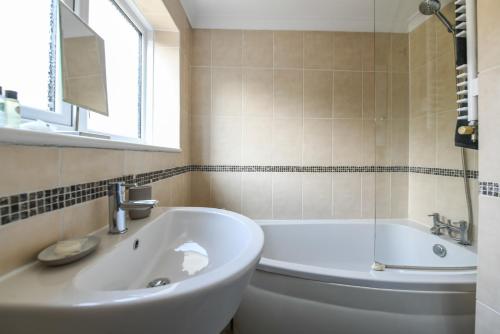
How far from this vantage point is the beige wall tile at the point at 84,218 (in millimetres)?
588

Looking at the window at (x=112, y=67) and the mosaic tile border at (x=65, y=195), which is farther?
the window at (x=112, y=67)

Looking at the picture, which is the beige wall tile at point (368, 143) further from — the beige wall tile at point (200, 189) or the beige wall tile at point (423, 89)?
the beige wall tile at point (200, 189)

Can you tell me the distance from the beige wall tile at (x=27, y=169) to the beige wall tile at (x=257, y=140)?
143 centimetres

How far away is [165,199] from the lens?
1.34m

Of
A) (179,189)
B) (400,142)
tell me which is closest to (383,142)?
(400,142)

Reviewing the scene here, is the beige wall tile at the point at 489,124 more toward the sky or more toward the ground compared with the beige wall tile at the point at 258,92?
more toward the ground

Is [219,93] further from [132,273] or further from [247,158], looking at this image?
[132,273]

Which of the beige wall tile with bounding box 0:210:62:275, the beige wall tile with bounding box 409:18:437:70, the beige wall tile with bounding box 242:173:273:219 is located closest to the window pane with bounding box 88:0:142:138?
the beige wall tile with bounding box 0:210:62:275

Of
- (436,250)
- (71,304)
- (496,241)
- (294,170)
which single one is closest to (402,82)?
(294,170)

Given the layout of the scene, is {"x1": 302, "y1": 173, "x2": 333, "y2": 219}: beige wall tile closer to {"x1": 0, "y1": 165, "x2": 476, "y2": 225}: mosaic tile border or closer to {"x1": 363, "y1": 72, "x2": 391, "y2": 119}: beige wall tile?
{"x1": 363, "y1": 72, "x2": 391, "y2": 119}: beige wall tile

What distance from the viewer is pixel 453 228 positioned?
144 cm

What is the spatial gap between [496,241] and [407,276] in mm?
368

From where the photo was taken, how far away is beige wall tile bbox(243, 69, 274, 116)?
1.88 m

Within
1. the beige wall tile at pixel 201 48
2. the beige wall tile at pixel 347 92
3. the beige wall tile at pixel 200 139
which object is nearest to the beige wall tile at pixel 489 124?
the beige wall tile at pixel 347 92
